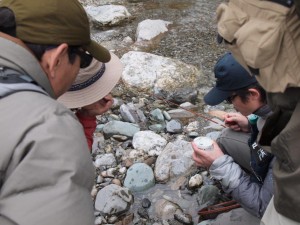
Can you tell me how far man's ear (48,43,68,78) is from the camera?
1.65 m

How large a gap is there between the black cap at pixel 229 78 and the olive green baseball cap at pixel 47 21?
118 cm

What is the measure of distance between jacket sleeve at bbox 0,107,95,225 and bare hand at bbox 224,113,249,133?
2026mm

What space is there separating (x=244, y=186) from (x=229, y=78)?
693 millimetres

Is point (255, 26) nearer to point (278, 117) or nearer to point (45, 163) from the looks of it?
point (278, 117)

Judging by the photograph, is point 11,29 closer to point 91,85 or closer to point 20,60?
point 20,60

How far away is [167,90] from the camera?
15.9 ft

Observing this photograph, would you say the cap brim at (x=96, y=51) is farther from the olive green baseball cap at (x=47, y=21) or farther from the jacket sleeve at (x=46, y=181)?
the jacket sleeve at (x=46, y=181)

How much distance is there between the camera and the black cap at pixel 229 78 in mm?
2596

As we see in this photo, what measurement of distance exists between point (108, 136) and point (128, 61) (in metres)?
1.45

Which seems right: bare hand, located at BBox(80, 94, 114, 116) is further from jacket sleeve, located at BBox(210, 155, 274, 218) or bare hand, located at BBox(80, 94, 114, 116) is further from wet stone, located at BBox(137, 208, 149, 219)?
wet stone, located at BBox(137, 208, 149, 219)

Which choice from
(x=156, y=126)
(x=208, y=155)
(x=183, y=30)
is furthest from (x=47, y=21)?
(x=183, y=30)

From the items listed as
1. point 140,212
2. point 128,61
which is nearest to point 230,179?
point 140,212

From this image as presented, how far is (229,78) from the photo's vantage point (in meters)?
2.63

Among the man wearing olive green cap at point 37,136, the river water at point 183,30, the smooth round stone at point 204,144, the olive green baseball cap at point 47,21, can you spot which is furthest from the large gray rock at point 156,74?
the man wearing olive green cap at point 37,136
